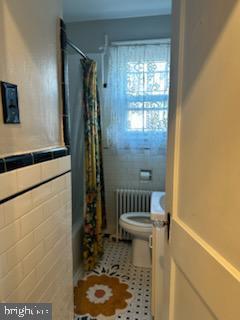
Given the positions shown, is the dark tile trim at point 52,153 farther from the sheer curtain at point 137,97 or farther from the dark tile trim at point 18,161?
the sheer curtain at point 137,97

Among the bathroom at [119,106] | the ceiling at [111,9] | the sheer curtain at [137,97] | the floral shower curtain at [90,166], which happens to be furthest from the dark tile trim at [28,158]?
the ceiling at [111,9]

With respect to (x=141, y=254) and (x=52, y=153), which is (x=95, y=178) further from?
(x=52, y=153)

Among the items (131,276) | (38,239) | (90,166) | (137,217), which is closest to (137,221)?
(137,217)

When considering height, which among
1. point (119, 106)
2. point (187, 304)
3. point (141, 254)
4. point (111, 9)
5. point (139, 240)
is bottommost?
point (141, 254)

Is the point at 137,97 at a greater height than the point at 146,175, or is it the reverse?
the point at 137,97

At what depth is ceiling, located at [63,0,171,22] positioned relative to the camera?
2279 mm

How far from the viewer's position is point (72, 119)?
8.05 feet

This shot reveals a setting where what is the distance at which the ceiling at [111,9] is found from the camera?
2279 millimetres

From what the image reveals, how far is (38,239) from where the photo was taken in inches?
41.4

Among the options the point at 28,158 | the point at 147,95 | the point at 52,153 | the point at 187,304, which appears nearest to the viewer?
the point at 187,304

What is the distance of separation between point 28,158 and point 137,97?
1894 millimetres

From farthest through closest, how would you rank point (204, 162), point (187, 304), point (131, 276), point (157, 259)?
point (131, 276) → point (157, 259) → point (187, 304) → point (204, 162)

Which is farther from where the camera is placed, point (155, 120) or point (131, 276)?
point (155, 120)

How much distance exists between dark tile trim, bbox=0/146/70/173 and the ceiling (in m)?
1.77
